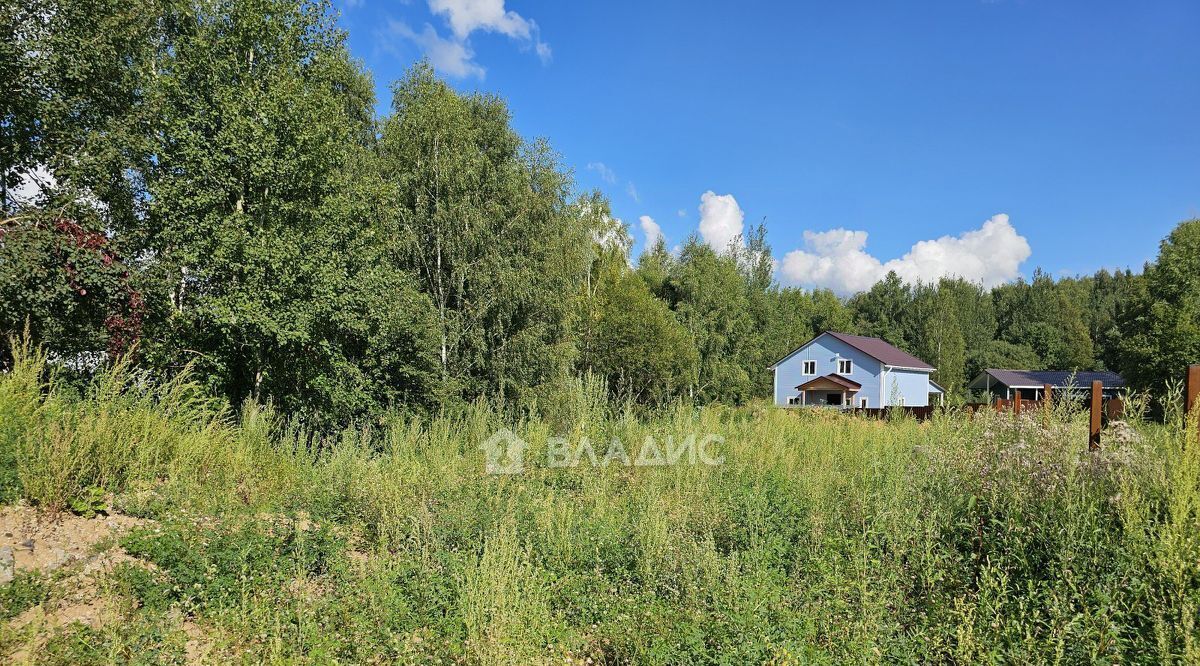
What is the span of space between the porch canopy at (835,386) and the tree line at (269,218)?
953 inches

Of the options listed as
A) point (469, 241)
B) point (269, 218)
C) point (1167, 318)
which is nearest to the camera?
point (269, 218)

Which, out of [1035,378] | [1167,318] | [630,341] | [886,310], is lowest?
[630,341]

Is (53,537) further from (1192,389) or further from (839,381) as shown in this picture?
(839,381)

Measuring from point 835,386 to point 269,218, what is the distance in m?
32.9

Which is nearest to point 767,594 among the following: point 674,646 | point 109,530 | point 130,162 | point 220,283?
point 674,646

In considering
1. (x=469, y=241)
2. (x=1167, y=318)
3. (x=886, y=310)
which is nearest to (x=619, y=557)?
(x=469, y=241)

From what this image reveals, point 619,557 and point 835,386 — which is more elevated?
point 835,386

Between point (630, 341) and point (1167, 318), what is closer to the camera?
point (630, 341)

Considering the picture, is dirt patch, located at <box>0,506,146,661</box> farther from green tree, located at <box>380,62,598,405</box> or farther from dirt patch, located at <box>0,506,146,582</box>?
green tree, located at <box>380,62,598,405</box>

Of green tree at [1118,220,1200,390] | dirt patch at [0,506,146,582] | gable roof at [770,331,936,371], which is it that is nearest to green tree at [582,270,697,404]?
dirt patch at [0,506,146,582]

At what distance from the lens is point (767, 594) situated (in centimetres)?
344

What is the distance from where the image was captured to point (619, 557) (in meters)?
4.16

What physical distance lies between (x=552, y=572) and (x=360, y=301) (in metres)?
7.07

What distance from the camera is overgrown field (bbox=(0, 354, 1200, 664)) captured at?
9.55 feet
